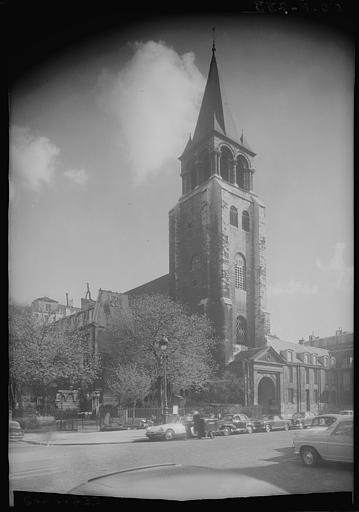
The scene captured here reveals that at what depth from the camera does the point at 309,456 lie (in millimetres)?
8484

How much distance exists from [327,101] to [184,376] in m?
5.01

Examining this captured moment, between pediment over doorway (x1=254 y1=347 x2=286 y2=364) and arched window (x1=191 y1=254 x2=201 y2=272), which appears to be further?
arched window (x1=191 y1=254 x2=201 y2=272)

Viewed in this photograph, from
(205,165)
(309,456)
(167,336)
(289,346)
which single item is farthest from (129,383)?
(205,165)

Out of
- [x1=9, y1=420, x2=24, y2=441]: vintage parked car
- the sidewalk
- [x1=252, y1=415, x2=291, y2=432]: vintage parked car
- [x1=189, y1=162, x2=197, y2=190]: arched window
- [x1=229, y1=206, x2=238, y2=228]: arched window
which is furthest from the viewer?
[x1=229, y1=206, x2=238, y2=228]: arched window

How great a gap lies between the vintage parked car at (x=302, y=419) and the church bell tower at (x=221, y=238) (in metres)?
1.29

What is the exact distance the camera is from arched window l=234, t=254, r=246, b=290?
9.23 meters

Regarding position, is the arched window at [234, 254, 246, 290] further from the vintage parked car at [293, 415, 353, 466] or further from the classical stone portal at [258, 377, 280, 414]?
the vintage parked car at [293, 415, 353, 466]

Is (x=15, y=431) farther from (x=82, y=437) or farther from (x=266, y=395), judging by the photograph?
(x=266, y=395)

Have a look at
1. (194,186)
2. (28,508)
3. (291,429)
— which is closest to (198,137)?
(194,186)

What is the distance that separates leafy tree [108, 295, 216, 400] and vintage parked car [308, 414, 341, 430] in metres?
1.79

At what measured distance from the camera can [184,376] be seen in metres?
9.21

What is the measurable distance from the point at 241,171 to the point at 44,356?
4.48 meters

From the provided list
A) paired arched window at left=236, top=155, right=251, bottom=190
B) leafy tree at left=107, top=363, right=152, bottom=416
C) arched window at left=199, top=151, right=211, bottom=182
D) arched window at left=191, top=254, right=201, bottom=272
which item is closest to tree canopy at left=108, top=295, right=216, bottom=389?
leafy tree at left=107, top=363, right=152, bottom=416

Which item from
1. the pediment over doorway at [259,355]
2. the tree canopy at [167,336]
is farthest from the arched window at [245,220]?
the pediment over doorway at [259,355]
